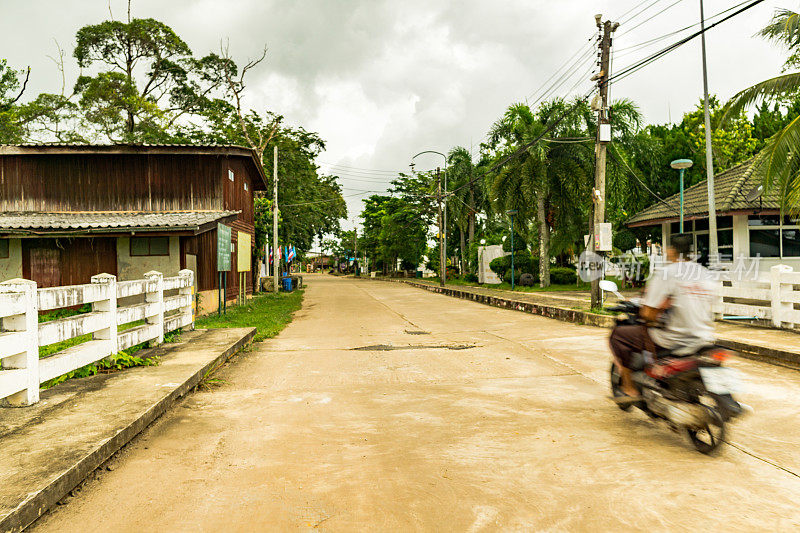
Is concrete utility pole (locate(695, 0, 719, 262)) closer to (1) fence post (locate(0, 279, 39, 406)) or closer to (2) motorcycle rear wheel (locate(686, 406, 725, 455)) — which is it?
(2) motorcycle rear wheel (locate(686, 406, 725, 455))

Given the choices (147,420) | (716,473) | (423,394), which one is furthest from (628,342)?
(147,420)

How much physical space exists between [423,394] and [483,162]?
1510 inches

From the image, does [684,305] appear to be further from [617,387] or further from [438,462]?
[438,462]

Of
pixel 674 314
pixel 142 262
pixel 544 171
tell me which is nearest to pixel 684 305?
pixel 674 314

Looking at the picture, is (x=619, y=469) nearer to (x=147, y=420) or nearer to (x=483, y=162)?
(x=147, y=420)

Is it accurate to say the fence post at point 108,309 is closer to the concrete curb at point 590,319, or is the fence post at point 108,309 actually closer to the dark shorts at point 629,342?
the dark shorts at point 629,342

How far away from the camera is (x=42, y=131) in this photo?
1400 inches

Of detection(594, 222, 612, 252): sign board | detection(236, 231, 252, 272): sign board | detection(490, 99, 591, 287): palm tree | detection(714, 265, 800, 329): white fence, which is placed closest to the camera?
detection(714, 265, 800, 329): white fence

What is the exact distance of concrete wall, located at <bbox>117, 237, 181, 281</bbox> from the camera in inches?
685

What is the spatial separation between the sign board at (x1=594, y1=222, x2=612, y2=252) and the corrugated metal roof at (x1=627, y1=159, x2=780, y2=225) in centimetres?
569

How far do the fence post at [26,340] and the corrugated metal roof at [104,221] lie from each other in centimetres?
937

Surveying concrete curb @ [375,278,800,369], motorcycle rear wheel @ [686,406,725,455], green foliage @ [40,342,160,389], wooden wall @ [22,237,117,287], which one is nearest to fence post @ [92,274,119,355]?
green foliage @ [40,342,160,389]

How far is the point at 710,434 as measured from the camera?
443cm

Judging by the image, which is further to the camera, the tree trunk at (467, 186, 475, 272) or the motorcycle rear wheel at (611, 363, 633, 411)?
the tree trunk at (467, 186, 475, 272)
